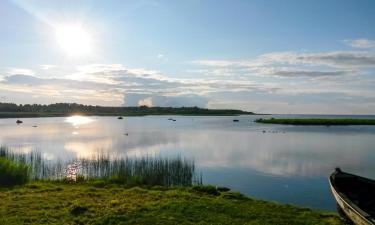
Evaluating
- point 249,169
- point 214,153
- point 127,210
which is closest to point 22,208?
point 127,210

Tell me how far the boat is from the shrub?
15.9 meters

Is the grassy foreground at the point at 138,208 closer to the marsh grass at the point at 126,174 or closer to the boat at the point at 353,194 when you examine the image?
the boat at the point at 353,194

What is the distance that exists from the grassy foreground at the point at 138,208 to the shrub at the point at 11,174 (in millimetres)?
2254

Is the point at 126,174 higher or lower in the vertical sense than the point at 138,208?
lower

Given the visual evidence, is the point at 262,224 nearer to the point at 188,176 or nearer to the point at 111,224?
the point at 111,224

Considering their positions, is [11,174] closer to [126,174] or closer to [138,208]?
[126,174]

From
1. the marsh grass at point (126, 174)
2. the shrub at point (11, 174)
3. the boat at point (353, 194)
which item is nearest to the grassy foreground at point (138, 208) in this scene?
the boat at point (353, 194)

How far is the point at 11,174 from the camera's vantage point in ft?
66.0

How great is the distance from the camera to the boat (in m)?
12.8

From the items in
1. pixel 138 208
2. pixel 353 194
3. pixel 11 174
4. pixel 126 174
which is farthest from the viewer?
pixel 126 174

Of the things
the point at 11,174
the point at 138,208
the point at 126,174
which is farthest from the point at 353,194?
the point at 11,174

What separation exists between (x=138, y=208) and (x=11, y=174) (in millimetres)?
9915

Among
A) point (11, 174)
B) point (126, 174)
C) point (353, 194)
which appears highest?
point (11, 174)

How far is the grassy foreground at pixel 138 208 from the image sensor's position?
41.4ft
